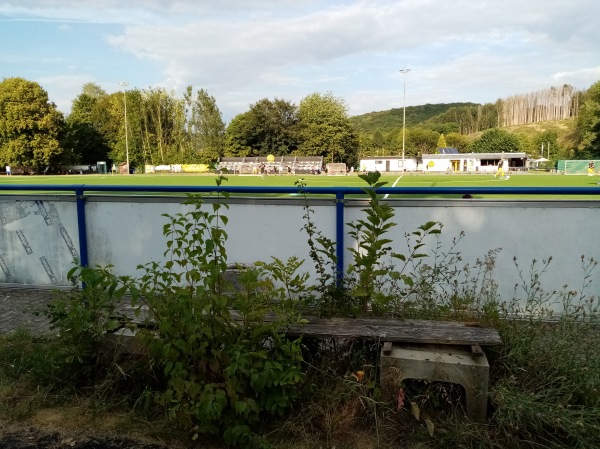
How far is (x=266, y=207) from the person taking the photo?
604 centimetres

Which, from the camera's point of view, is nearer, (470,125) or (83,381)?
(83,381)

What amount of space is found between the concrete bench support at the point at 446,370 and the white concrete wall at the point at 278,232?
2.61 m

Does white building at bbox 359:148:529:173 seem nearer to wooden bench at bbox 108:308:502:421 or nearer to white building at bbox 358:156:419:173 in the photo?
white building at bbox 358:156:419:173

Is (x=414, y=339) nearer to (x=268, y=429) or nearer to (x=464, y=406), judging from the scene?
(x=464, y=406)

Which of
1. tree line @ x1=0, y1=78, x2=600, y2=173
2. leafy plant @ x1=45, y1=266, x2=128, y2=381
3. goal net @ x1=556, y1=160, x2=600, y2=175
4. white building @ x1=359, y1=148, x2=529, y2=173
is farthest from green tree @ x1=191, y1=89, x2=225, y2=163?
leafy plant @ x1=45, y1=266, x2=128, y2=381

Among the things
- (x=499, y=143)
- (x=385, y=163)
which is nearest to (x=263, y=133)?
(x=385, y=163)

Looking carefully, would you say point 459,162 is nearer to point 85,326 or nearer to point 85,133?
point 85,133

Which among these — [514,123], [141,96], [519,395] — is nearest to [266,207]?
[519,395]

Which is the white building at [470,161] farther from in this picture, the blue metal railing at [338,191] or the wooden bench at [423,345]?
the wooden bench at [423,345]

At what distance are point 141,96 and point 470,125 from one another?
130388mm

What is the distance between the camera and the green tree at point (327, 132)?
9289 cm

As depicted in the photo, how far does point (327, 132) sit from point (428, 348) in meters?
91.6

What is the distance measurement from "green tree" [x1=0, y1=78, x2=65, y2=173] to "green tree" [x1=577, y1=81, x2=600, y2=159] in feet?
279

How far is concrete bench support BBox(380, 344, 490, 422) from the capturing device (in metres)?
2.92
